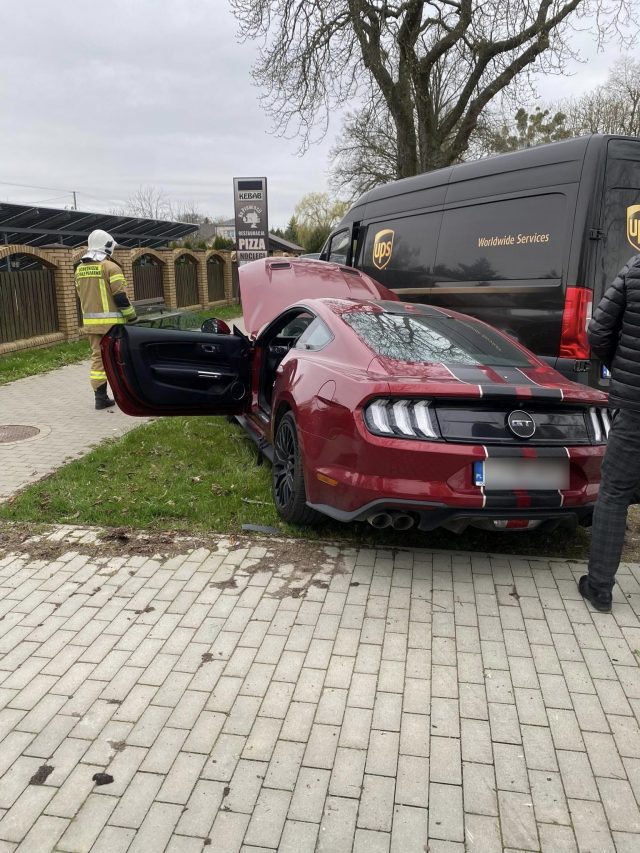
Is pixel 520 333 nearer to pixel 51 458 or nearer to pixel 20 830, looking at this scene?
pixel 51 458

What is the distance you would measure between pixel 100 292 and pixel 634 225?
5727 mm

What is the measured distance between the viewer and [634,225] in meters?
5.43

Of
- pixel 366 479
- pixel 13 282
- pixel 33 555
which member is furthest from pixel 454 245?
pixel 13 282

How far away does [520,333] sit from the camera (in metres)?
5.99

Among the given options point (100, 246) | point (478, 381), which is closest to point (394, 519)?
point (478, 381)

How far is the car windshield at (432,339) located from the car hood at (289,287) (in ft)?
7.16

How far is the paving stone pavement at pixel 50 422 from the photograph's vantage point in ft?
19.6

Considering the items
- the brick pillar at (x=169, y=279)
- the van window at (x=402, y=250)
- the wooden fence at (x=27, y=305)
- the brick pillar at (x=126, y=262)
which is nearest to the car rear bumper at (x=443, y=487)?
the van window at (x=402, y=250)

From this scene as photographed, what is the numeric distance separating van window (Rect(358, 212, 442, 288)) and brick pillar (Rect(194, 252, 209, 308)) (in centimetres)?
1452

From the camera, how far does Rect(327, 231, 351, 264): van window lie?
9680 mm

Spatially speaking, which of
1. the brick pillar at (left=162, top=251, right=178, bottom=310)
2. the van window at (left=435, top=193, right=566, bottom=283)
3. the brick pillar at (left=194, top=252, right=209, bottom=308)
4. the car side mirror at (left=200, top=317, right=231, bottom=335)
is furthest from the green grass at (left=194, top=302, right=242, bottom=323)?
the car side mirror at (left=200, top=317, right=231, bottom=335)

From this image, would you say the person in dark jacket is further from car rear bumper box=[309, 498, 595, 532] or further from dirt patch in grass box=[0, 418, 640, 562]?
dirt patch in grass box=[0, 418, 640, 562]

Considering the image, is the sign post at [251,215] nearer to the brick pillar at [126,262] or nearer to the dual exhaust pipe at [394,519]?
the brick pillar at [126,262]

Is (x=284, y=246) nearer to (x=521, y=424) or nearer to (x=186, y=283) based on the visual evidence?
(x=186, y=283)
